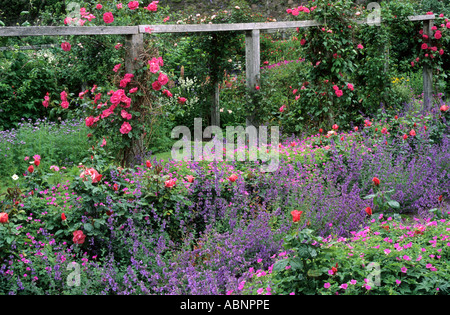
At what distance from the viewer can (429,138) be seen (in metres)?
5.29

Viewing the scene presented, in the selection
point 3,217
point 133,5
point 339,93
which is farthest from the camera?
point 339,93

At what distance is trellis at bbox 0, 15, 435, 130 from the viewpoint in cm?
443

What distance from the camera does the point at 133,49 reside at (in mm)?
4695

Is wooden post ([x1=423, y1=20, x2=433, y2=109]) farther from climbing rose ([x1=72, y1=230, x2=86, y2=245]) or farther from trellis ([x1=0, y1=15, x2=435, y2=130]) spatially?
climbing rose ([x1=72, y1=230, x2=86, y2=245])

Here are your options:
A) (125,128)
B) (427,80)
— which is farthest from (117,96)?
(427,80)

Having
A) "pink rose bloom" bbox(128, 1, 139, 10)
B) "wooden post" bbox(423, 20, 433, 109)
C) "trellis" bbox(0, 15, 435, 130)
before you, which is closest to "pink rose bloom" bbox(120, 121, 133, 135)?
"trellis" bbox(0, 15, 435, 130)

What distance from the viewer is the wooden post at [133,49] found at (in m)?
4.70

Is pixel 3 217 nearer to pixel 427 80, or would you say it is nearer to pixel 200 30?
pixel 200 30

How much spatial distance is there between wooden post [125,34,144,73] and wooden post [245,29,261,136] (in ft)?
6.23

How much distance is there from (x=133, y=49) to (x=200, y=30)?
1.28 meters

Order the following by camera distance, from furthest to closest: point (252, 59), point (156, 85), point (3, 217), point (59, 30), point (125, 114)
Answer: point (252, 59)
point (156, 85)
point (125, 114)
point (59, 30)
point (3, 217)

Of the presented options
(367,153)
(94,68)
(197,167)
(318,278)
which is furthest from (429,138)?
(94,68)

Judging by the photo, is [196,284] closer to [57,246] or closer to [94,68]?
[57,246]

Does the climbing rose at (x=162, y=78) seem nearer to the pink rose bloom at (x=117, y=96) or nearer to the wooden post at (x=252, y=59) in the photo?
the pink rose bloom at (x=117, y=96)
